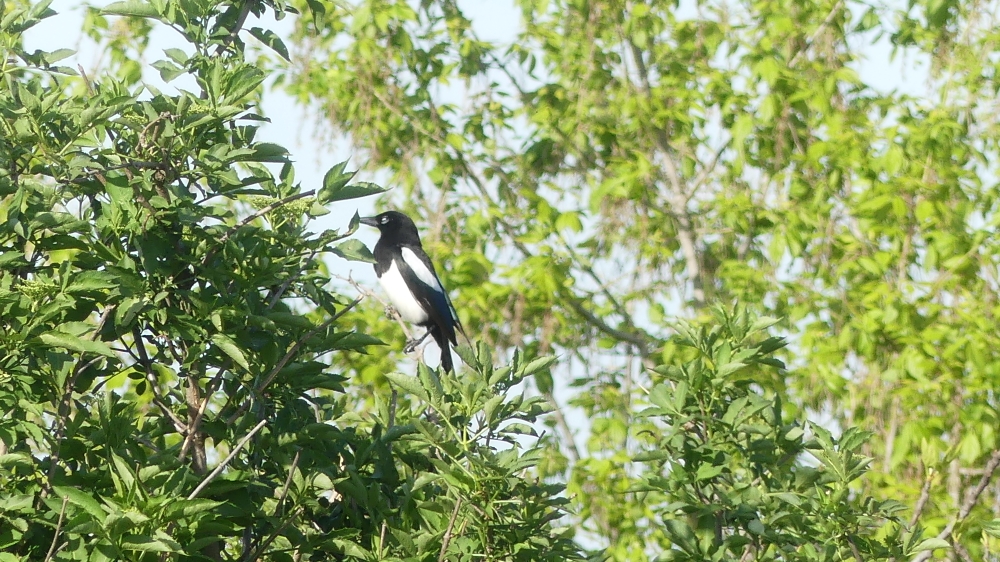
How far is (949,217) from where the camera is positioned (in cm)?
779

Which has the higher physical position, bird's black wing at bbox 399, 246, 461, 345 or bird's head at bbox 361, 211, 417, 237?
bird's head at bbox 361, 211, 417, 237

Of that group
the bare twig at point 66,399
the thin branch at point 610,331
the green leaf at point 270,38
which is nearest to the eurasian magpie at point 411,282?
the thin branch at point 610,331

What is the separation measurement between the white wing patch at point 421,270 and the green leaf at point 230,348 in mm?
4845

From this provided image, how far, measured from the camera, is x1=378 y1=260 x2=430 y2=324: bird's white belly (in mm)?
7262

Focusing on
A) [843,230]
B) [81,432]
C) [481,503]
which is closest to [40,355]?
[81,432]

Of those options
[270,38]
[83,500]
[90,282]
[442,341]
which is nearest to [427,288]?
[442,341]

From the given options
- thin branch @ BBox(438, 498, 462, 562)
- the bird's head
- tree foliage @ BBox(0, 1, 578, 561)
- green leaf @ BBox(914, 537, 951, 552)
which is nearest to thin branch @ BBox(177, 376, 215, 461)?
tree foliage @ BBox(0, 1, 578, 561)

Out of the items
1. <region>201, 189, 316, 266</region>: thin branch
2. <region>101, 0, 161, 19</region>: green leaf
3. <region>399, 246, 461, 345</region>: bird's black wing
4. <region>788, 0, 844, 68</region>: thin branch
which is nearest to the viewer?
<region>201, 189, 316, 266</region>: thin branch

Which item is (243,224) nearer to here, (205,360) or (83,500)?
(205,360)

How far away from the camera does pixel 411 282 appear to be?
7.25 metres

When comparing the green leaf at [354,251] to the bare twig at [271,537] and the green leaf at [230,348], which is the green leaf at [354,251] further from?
the bare twig at [271,537]

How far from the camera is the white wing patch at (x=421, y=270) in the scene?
23.7 ft

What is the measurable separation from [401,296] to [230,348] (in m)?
4.97

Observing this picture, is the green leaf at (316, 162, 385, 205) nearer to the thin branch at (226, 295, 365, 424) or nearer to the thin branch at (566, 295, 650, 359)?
the thin branch at (226, 295, 365, 424)
